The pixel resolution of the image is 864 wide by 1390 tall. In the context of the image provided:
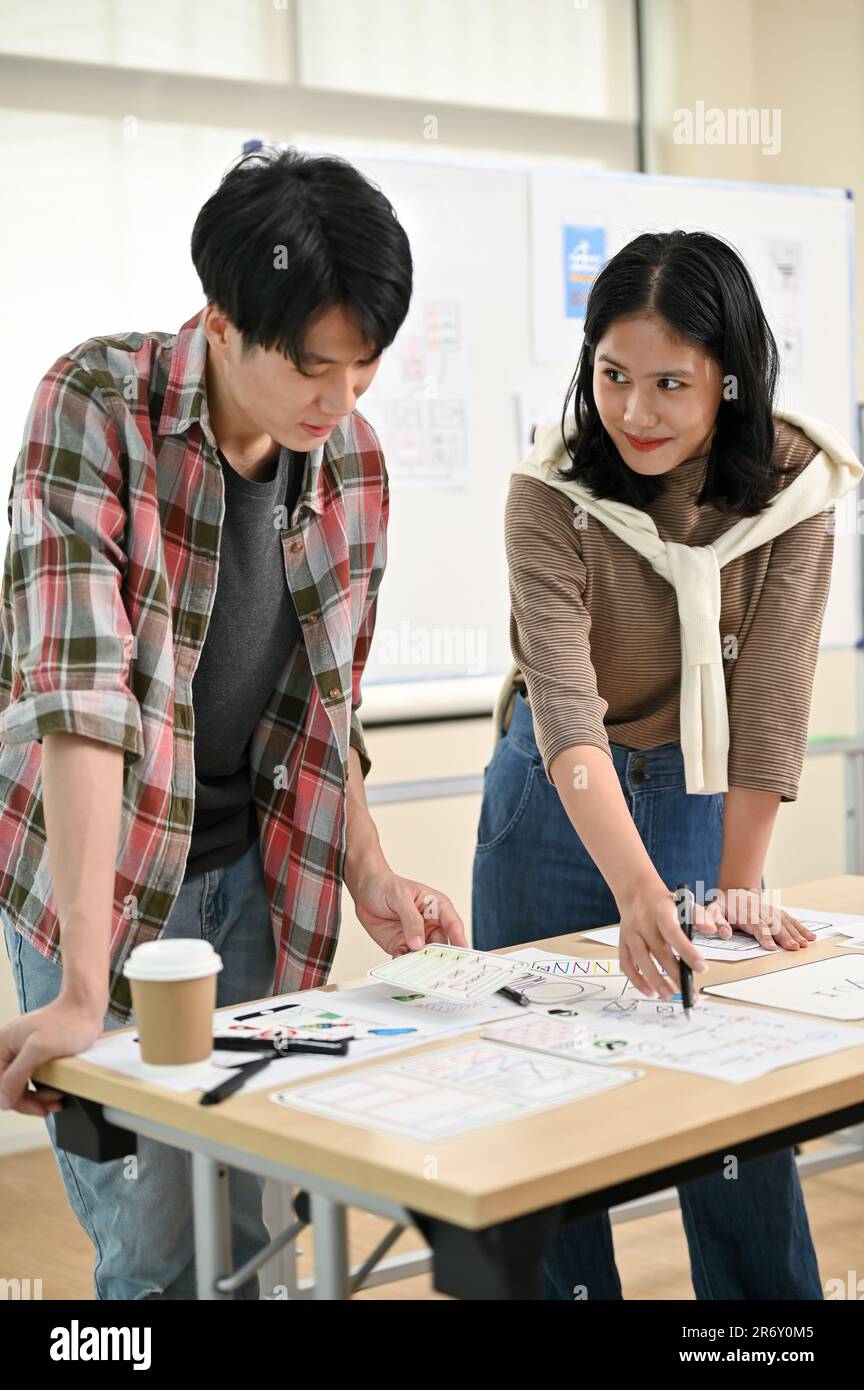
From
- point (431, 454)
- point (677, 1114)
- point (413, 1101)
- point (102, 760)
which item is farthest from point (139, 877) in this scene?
point (431, 454)

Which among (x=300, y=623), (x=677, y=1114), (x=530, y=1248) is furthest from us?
(x=300, y=623)

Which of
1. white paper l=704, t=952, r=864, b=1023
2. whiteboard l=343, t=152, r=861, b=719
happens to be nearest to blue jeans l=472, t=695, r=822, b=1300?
white paper l=704, t=952, r=864, b=1023

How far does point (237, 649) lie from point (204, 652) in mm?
33

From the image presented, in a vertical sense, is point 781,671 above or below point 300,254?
below

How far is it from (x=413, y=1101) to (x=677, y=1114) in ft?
0.64

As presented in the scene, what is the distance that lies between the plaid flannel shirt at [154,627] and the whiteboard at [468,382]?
1.41 meters

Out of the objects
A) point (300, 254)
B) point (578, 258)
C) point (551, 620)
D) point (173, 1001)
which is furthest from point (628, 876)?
point (578, 258)

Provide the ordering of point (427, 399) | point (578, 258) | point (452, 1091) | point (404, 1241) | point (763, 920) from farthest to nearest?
point (578, 258), point (427, 399), point (404, 1241), point (763, 920), point (452, 1091)

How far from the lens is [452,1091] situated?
1.19 m

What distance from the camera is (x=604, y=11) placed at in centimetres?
371

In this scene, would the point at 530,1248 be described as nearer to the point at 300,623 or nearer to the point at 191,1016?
the point at 191,1016

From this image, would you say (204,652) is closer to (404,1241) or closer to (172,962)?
(172,962)

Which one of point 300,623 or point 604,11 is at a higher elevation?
point 604,11

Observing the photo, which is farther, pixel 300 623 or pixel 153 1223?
pixel 300 623
